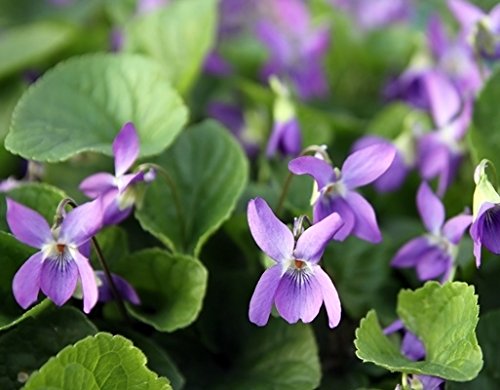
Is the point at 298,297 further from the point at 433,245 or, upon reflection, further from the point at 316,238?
the point at 433,245

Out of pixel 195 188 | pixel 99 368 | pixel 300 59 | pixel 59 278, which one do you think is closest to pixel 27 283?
pixel 59 278

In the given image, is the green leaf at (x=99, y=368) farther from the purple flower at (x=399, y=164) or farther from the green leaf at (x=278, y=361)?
the purple flower at (x=399, y=164)

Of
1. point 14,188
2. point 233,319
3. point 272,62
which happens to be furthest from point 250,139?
point 14,188

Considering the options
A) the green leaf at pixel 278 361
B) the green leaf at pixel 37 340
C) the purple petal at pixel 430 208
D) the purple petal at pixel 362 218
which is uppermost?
the purple petal at pixel 362 218

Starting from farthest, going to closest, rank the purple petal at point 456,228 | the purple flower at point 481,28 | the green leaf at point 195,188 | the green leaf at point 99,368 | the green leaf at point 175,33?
1. the green leaf at point 175,33
2. the purple flower at point 481,28
3. the green leaf at point 195,188
4. the purple petal at point 456,228
5. the green leaf at point 99,368

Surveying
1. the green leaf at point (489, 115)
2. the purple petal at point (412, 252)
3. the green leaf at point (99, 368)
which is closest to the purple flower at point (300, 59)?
the green leaf at point (489, 115)

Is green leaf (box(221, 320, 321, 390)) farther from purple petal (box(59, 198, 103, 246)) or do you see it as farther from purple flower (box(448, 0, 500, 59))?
purple flower (box(448, 0, 500, 59))

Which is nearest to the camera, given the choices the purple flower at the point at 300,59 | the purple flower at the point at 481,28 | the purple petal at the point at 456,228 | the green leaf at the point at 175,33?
the purple petal at the point at 456,228
